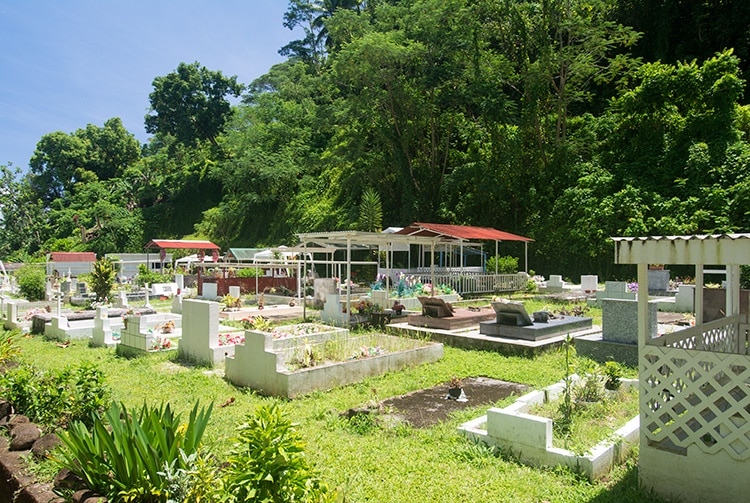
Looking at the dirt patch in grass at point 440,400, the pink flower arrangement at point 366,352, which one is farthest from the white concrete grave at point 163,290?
the dirt patch in grass at point 440,400

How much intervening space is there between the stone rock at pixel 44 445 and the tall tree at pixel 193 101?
66311mm

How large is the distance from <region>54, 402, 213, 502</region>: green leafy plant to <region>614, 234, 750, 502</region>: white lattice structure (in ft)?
12.6

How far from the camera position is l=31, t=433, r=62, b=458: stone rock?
4492 millimetres

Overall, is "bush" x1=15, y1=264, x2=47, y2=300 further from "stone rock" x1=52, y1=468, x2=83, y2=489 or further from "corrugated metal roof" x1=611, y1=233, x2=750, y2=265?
"corrugated metal roof" x1=611, y1=233, x2=750, y2=265

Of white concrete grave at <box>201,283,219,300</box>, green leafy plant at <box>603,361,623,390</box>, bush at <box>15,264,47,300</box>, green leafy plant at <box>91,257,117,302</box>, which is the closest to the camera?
green leafy plant at <box>603,361,623,390</box>

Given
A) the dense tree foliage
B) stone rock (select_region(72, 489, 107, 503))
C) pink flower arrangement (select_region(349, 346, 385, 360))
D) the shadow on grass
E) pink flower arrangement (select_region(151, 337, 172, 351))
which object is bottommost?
the shadow on grass

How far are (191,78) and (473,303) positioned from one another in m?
60.5

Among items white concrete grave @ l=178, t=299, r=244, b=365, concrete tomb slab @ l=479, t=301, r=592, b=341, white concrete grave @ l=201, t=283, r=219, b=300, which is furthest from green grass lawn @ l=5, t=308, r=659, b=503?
white concrete grave @ l=201, t=283, r=219, b=300

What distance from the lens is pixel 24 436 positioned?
4.78m

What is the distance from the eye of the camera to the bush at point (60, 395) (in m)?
5.23

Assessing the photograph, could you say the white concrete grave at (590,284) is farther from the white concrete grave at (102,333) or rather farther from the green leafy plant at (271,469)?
the green leafy plant at (271,469)

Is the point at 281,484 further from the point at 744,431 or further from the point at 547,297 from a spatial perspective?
the point at 547,297

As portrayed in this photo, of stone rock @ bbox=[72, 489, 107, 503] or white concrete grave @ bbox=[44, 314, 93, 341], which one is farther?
white concrete grave @ bbox=[44, 314, 93, 341]

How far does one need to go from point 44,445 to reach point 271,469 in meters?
2.95
